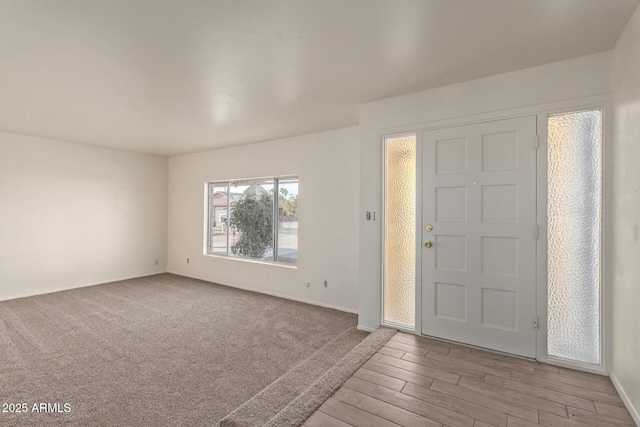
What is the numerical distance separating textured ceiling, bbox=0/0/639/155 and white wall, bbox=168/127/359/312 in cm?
92

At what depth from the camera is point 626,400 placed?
1967 mm

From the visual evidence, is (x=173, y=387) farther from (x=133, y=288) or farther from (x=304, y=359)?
(x=133, y=288)

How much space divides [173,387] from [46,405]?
2.69 ft

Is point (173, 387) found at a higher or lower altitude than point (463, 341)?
lower

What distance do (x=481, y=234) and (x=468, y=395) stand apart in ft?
4.43

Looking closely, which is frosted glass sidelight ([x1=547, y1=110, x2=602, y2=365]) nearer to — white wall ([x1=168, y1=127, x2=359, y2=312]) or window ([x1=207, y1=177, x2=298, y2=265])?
white wall ([x1=168, y1=127, x2=359, y2=312])

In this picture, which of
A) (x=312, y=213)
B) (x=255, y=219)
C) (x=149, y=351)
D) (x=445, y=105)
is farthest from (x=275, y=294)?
(x=445, y=105)

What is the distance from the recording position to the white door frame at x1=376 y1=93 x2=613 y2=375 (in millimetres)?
2305

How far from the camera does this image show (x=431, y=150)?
3035mm

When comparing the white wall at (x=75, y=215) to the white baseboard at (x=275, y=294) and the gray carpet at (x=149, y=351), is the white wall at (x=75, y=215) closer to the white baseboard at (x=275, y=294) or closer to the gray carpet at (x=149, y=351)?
the gray carpet at (x=149, y=351)

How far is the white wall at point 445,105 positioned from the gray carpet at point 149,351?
0.90 m

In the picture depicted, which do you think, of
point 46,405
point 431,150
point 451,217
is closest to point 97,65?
Result: point 46,405

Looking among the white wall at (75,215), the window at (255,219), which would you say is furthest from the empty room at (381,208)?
the window at (255,219)

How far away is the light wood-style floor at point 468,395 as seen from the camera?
6.07ft
